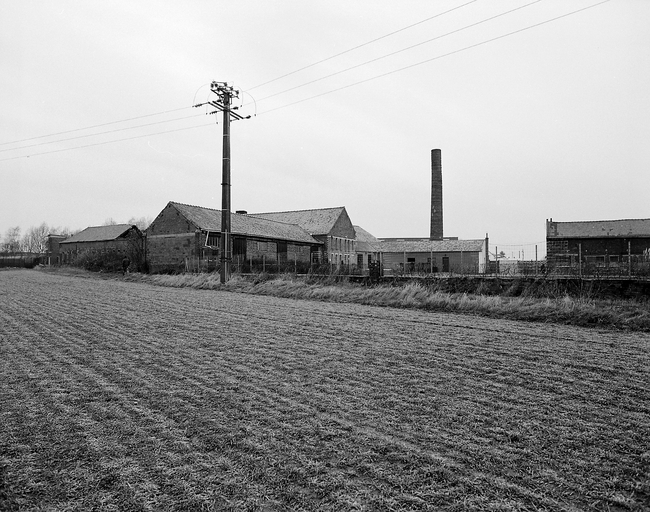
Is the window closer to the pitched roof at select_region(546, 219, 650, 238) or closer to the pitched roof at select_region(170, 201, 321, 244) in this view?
the pitched roof at select_region(170, 201, 321, 244)

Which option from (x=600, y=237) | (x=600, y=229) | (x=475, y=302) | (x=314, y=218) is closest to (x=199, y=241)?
(x=314, y=218)

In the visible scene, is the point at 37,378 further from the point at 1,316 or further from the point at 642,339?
the point at 642,339

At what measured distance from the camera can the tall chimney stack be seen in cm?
4566

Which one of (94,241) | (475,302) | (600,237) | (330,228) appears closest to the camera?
(475,302)

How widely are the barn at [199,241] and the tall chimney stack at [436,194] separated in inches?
662

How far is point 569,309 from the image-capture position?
11.1 metres

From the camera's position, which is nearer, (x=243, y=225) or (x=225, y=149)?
(x=225, y=149)

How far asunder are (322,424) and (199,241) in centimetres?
2751

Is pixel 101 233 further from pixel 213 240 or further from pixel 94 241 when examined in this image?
pixel 213 240

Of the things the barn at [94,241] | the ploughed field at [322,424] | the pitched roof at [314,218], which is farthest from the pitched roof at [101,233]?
the ploughed field at [322,424]

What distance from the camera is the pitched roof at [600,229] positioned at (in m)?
36.6

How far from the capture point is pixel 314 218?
47.9 m

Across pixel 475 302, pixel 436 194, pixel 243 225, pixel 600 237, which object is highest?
pixel 436 194

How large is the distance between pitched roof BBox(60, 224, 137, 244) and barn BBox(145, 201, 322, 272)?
20.1 metres
